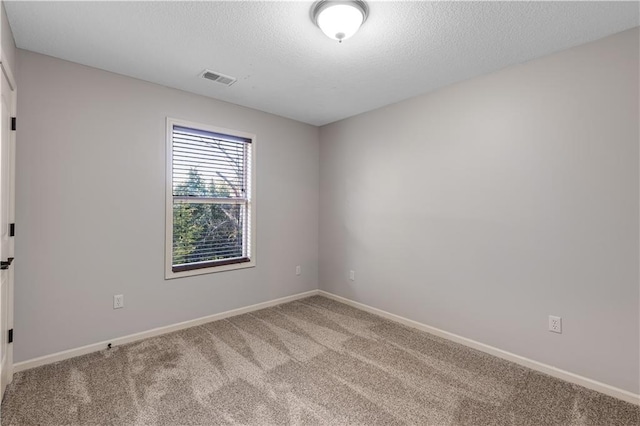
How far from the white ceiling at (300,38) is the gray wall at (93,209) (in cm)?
26

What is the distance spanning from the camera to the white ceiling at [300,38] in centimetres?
190

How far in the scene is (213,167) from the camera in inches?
137

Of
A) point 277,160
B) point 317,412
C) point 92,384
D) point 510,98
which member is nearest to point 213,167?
point 277,160

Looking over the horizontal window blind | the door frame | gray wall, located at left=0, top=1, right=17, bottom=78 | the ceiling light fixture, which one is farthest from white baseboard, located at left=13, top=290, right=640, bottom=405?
the ceiling light fixture

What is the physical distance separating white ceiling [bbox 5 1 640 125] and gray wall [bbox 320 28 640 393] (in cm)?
31

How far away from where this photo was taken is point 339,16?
184 cm

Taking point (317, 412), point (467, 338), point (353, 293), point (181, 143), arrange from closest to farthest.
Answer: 1. point (317, 412)
2. point (467, 338)
3. point (181, 143)
4. point (353, 293)

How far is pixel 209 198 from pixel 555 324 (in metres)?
3.37

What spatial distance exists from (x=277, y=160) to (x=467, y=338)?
2.88 meters

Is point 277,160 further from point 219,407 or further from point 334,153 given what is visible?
point 219,407

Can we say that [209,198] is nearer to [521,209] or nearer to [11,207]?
[11,207]

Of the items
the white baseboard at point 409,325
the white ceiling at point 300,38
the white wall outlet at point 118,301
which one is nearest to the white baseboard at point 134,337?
the white baseboard at point 409,325

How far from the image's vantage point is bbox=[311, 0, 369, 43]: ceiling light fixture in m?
1.81

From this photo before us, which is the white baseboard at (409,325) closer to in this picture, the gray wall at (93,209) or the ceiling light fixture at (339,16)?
the gray wall at (93,209)
